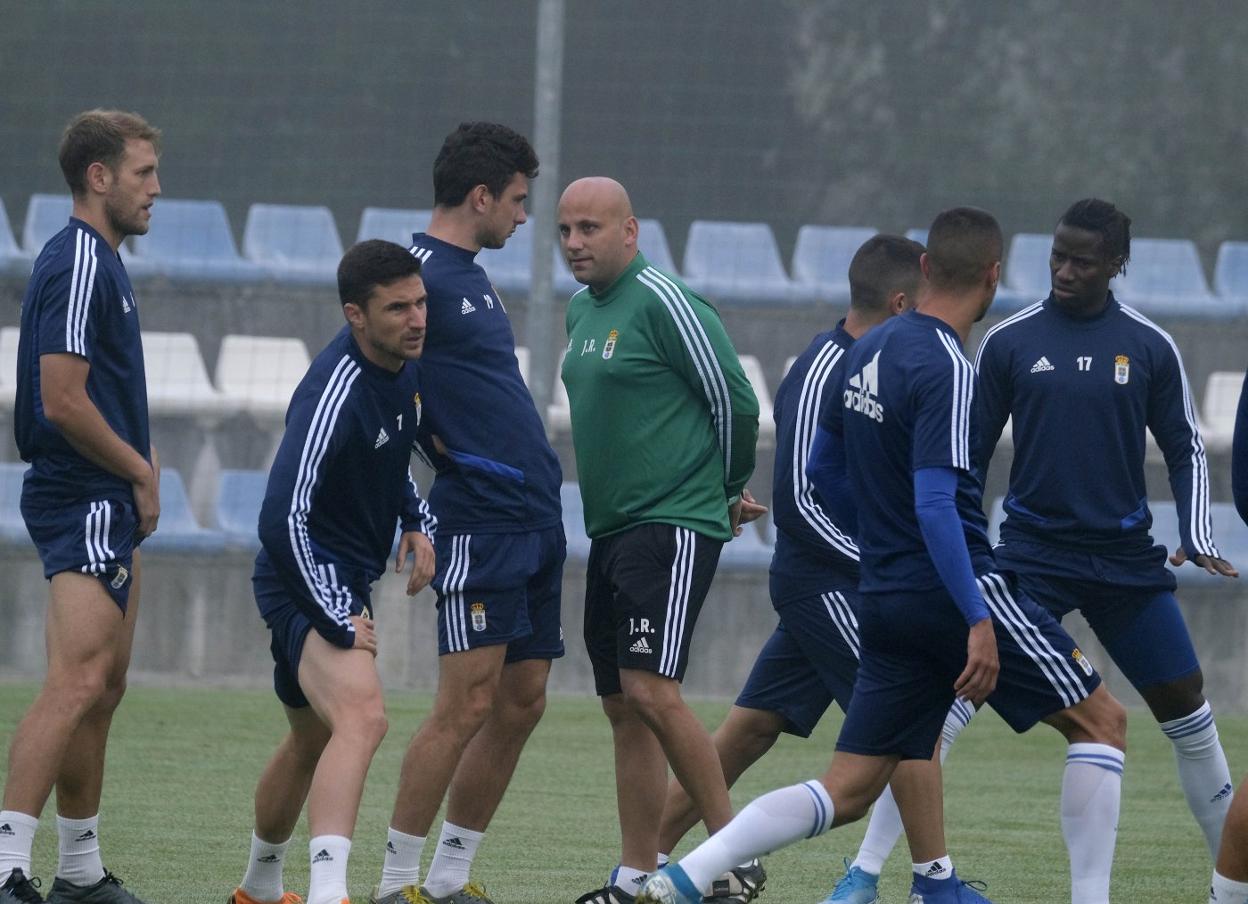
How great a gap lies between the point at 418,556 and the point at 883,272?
161cm

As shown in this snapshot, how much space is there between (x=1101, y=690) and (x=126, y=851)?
3042mm

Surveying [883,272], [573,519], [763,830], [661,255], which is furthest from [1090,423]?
[661,255]

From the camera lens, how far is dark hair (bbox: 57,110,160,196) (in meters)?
5.36

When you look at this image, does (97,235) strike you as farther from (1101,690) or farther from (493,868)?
(1101,690)

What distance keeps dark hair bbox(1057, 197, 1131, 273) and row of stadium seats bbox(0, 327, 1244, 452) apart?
6.88 m

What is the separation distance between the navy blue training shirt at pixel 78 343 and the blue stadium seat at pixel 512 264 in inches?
335

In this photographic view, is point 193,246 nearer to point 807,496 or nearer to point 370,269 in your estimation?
point 807,496

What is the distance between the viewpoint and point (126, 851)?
629 centimetres

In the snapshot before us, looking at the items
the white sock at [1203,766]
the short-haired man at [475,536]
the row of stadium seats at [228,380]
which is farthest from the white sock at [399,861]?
the row of stadium seats at [228,380]

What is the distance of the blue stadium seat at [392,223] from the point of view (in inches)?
564

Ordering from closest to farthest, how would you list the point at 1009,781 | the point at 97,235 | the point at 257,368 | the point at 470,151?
1. the point at 97,235
2. the point at 470,151
3. the point at 1009,781
4. the point at 257,368

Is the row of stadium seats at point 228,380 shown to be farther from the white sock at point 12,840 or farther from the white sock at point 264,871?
the white sock at point 12,840

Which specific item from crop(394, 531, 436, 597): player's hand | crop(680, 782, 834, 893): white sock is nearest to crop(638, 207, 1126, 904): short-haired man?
crop(680, 782, 834, 893): white sock

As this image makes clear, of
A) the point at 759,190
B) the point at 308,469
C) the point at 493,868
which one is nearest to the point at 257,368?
the point at 759,190
